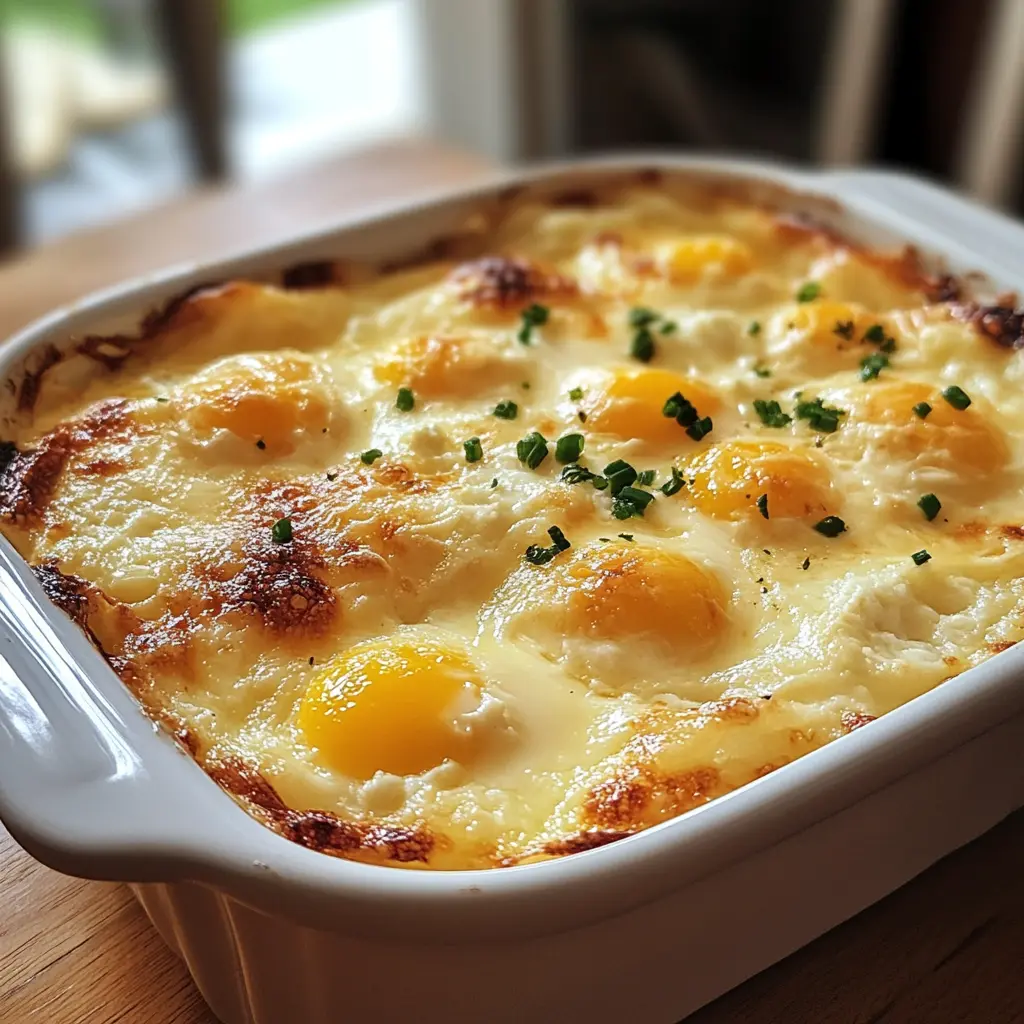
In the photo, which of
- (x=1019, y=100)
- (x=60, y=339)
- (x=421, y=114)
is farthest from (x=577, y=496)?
(x=421, y=114)

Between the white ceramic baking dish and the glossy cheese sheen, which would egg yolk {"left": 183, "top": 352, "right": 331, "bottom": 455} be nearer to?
the glossy cheese sheen

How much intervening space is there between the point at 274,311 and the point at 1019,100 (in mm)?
2456

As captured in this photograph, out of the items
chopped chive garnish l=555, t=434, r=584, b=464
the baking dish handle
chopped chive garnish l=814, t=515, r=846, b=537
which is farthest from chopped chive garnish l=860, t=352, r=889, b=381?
the baking dish handle

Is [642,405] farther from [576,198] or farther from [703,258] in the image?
Result: [576,198]

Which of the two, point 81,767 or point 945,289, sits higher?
point 81,767

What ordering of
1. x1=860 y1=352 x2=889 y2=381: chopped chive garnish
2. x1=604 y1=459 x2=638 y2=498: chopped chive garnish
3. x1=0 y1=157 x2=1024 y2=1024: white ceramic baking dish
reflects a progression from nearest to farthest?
x1=0 y1=157 x2=1024 y2=1024: white ceramic baking dish
x1=604 y1=459 x2=638 y2=498: chopped chive garnish
x1=860 y1=352 x2=889 y2=381: chopped chive garnish

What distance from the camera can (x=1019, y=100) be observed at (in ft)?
10.8

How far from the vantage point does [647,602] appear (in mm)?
1319

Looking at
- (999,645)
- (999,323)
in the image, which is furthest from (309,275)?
(999,645)

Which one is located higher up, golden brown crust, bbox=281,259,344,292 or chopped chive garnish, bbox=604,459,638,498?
golden brown crust, bbox=281,259,344,292

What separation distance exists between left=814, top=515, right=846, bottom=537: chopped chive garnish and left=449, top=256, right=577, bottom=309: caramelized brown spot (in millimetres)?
644

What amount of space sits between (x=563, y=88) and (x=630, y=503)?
3059mm

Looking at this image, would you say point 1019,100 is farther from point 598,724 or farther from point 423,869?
point 423,869

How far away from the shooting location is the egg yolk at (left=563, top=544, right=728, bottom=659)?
4.30 ft
